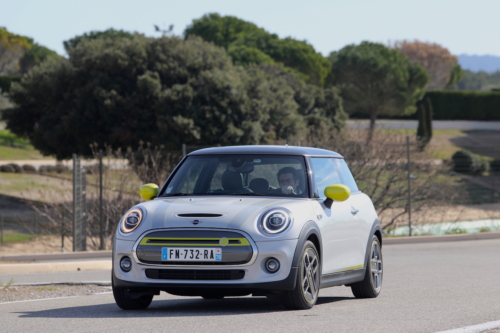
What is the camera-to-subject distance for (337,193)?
8469 millimetres

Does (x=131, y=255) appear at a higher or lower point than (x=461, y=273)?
higher

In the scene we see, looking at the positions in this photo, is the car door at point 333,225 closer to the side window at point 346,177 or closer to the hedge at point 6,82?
the side window at point 346,177

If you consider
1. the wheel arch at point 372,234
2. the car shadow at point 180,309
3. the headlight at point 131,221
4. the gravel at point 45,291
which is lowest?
the gravel at point 45,291

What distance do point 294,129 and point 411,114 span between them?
51605 millimetres

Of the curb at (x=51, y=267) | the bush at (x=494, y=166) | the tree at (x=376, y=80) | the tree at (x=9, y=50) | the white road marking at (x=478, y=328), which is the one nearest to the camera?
the white road marking at (x=478, y=328)

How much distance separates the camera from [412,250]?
18297 mm

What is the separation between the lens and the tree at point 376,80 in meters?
80.0

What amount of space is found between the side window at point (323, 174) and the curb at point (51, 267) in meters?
6.95

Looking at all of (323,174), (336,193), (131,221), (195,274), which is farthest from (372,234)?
(131,221)

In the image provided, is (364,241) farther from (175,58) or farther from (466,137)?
(466,137)

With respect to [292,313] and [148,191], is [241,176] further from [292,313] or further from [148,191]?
[292,313]

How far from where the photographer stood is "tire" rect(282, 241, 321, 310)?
Result: 24.9 ft

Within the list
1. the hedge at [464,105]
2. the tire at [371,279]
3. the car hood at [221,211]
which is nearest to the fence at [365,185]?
the tire at [371,279]

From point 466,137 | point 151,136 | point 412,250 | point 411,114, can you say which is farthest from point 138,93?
point 411,114
